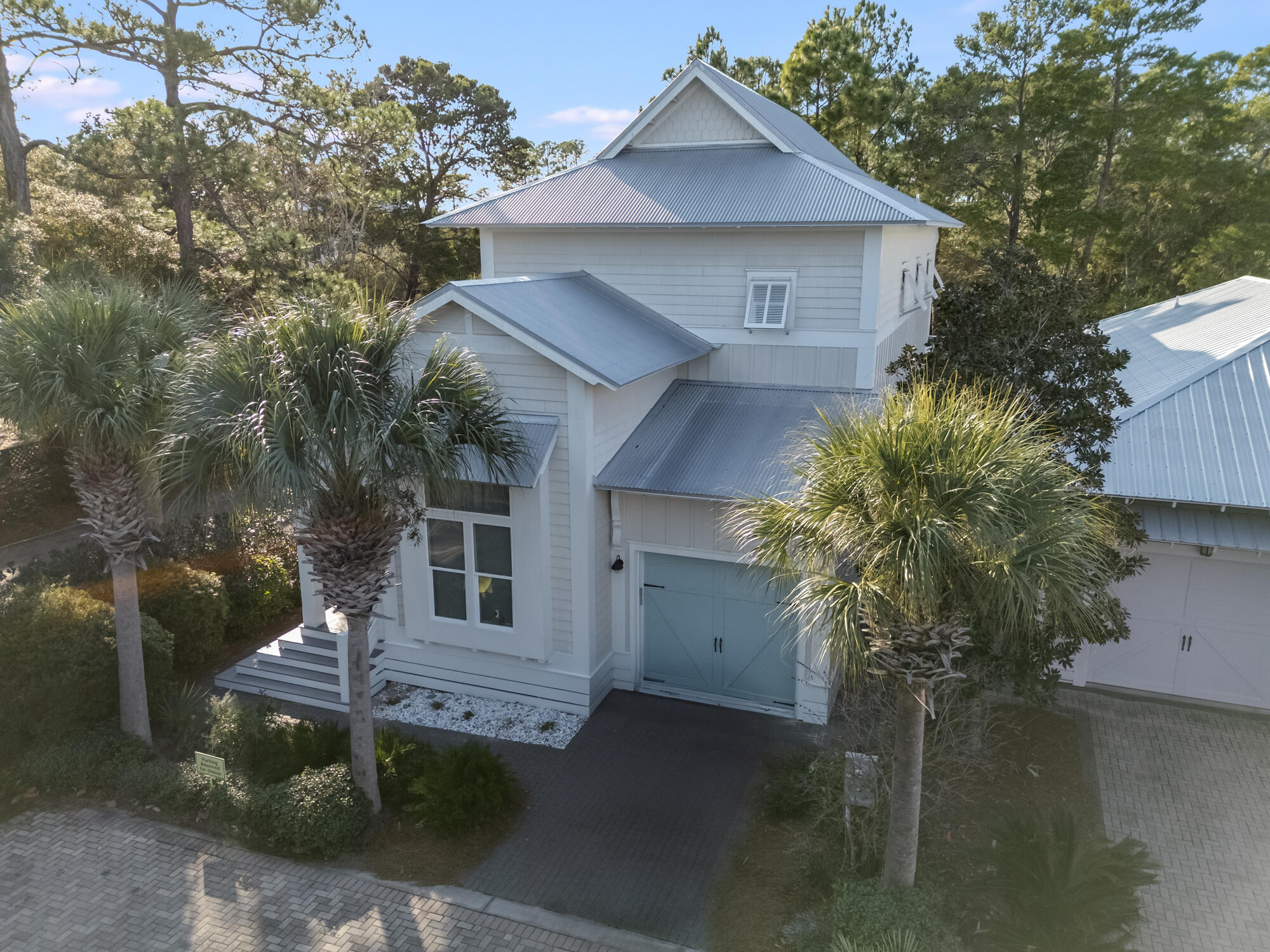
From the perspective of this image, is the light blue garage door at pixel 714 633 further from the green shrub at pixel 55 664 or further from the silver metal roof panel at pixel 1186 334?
the green shrub at pixel 55 664

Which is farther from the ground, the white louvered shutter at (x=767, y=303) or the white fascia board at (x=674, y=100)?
the white fascia board at (x=674, y=100)

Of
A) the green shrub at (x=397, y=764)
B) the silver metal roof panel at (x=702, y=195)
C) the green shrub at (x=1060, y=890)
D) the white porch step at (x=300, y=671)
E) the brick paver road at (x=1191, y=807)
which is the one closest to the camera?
the green shrub at (x=1060, y=890)

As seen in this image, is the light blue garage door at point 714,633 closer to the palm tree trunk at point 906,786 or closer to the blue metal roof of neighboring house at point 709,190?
the palm tree trunk at point 906,786

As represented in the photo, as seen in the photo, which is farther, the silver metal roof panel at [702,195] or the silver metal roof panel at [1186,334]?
the silver metal roof panel at [1186,334]

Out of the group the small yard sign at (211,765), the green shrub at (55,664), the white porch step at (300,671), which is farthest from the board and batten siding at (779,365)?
the green shrub at (55,664)

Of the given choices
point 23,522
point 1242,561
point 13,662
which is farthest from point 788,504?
point 23,522

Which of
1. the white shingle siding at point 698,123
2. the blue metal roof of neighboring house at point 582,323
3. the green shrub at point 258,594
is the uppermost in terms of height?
the white shingle siding at point 698,123

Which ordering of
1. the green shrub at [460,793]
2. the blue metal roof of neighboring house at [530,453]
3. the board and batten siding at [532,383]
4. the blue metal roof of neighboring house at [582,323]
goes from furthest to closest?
the board and batten siding at [532,383] < the blue metal roof of neighboring house at [582,323] < the blue metal roof of neighboring house at [530,453] < the green shrub at [460,793]
